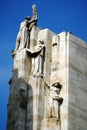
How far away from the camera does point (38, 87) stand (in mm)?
24000

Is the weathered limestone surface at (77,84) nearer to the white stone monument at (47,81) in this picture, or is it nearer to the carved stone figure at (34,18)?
the white stone monument at (47,81)

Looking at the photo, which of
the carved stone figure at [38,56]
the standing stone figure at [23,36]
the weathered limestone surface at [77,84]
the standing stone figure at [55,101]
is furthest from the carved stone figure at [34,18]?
the standing stone figure at [55,101]

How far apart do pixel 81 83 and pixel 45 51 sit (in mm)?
2243

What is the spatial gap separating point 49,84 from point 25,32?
9.55ft

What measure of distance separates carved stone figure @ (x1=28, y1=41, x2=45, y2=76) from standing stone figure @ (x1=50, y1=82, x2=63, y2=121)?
1.01 meters

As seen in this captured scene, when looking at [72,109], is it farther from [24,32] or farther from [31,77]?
[24,32]

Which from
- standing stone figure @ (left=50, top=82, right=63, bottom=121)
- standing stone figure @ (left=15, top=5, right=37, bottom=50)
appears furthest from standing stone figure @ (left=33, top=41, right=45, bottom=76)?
standing stone figure @ (left=50, top=82, right=63, bottom=121)

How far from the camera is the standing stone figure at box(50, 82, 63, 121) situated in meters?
23.5

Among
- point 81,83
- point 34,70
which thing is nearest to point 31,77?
point 34,70

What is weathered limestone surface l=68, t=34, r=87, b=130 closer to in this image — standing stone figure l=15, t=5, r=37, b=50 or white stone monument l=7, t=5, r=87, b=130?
white stone monument l=7, t=5, r=87, b=130

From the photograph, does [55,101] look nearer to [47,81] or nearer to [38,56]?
[47,81]

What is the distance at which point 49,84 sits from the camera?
969 inches

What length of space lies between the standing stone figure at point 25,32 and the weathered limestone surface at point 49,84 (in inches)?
8.6

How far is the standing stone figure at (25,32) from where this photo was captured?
25656 mm
